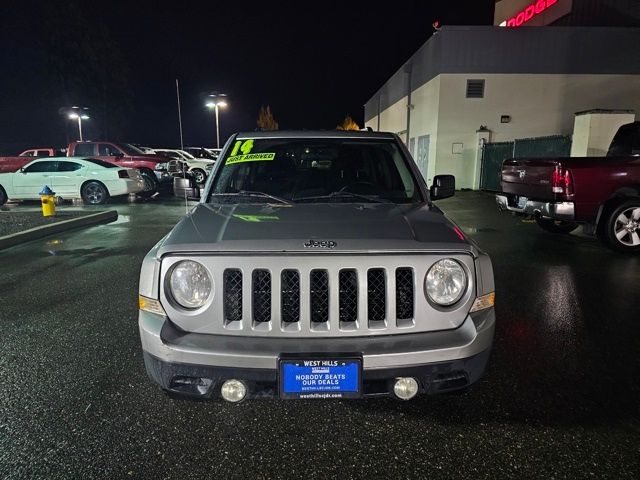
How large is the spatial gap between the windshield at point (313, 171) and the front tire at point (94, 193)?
37.8ft

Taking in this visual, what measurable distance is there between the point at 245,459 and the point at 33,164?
47.8ft

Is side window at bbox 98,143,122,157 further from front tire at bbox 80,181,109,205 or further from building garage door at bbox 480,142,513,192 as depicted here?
building garage door at bbox 480,142,513,192

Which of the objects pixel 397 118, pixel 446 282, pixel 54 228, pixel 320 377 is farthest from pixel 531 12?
pixel 320 377

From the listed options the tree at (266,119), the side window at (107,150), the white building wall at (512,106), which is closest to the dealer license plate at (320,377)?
the side window at (107,150)

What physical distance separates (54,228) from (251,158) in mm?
7251

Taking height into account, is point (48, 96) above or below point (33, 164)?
above

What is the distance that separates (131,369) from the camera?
318 cm

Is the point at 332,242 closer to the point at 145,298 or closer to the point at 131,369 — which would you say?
the point at 145,298

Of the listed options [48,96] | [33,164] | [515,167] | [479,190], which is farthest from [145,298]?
[48,96]

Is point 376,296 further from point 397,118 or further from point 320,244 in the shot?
point 397,118

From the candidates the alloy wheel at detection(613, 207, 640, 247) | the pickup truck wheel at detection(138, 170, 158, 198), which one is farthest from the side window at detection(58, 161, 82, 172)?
the alloy wheel at detection(613, 207, 640, 247)

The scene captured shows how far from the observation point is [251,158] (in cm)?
365

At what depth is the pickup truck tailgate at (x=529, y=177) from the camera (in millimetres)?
6457

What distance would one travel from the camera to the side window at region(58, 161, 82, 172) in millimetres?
13297
